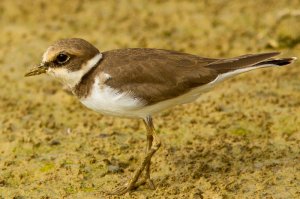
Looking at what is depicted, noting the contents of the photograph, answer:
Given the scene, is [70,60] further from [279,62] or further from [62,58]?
[279,62]

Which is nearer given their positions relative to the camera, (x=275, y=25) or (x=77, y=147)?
(x=77, y=147)

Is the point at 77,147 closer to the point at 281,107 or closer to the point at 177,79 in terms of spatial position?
the point at 177,79

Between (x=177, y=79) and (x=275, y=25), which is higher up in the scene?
(x=275, y=25)

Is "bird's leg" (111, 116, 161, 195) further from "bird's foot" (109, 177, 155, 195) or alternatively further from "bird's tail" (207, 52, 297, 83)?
"bird's tail" (207, 52, 297, 83)

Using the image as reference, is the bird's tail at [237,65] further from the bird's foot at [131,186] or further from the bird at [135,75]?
the bird's foot at [131,186]

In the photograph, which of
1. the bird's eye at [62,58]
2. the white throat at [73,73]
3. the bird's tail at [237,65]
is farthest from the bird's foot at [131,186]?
the bird's eye at [62,58]

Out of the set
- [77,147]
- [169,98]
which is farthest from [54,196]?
[169,98]

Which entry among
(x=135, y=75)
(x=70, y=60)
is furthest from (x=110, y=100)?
(x=70, y=60)
